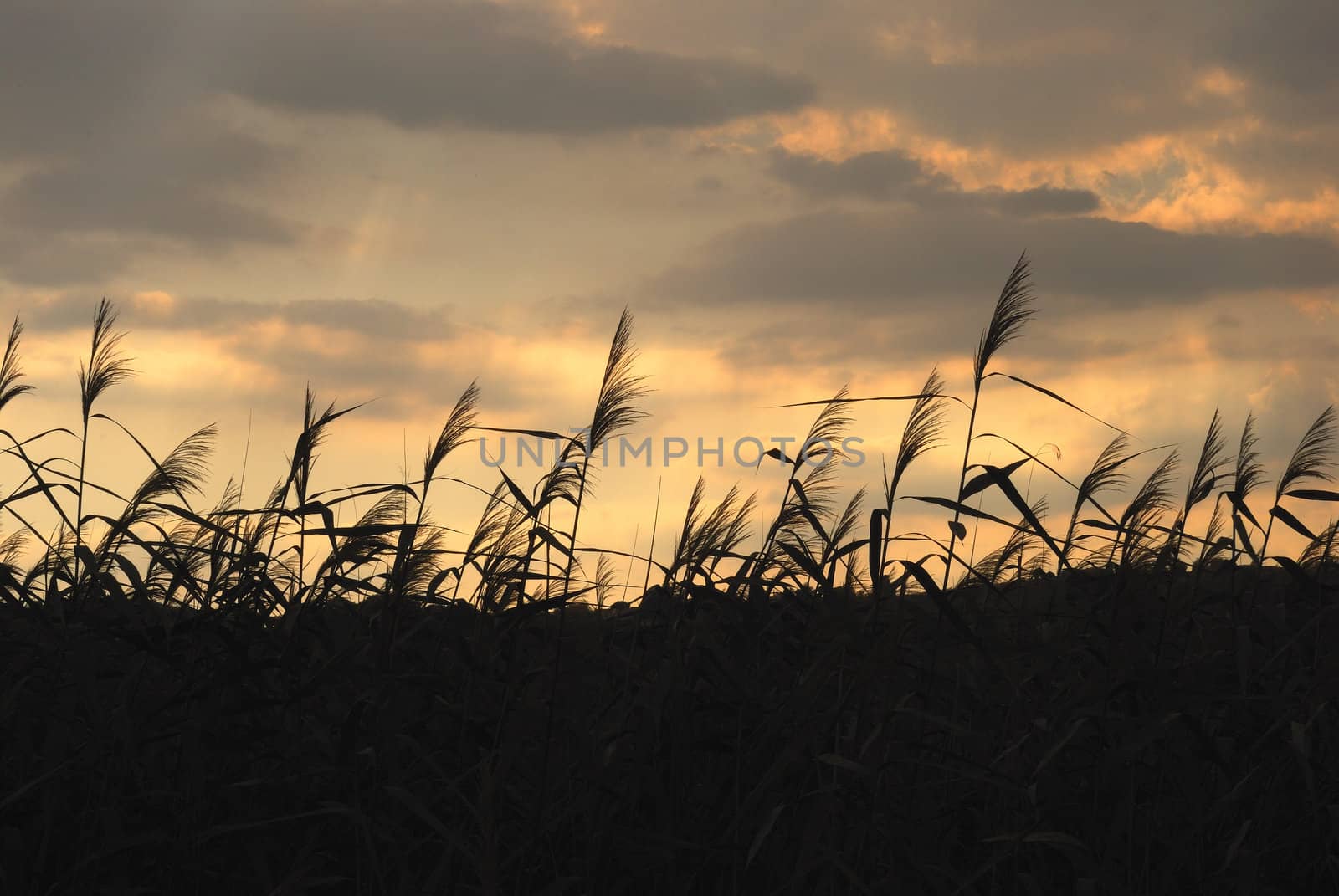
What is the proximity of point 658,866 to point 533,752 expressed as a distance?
2.11ft

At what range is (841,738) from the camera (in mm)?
3830

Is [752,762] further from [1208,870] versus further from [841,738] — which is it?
[1208,870]

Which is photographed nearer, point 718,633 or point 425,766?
point 425,766

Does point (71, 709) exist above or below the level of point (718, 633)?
below

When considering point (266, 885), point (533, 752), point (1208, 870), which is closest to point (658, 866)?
point (533, 752)

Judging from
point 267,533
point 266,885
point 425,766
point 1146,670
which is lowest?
point 266,885

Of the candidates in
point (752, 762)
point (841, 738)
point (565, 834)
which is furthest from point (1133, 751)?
point (565, 834)

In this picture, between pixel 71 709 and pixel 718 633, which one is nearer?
pixel 71 709

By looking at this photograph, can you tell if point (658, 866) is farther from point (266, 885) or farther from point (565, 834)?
point (266, 885)

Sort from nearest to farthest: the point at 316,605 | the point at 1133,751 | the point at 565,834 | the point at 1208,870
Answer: the point at 1133,751, the point at 565,834, the point at 1208,870, the point at 316,605

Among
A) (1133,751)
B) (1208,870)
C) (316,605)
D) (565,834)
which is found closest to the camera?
(1133,751)

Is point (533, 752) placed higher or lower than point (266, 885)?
higher

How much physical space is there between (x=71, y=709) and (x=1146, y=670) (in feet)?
12.6

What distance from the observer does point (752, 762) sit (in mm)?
4031
